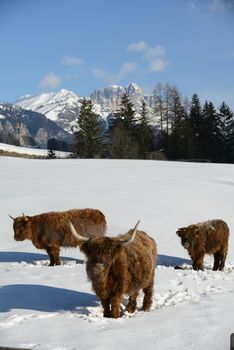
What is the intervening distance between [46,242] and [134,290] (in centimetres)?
577

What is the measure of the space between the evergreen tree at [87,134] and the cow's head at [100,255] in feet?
152

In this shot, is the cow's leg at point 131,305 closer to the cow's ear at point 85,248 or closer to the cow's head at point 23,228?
the cow's ear at point 85,248

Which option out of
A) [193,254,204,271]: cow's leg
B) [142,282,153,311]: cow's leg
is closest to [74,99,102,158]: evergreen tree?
[193,254,204,271]: cow's leg

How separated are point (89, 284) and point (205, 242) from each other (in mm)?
4407

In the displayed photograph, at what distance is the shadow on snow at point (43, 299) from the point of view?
7.64 metres

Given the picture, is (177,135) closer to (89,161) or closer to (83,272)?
(89,161)

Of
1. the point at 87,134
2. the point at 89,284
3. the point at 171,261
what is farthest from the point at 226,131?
the point at 89,284

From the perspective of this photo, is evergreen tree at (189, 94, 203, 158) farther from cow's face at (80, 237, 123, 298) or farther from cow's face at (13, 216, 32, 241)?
cow's face at (80, 237, 123, 298)

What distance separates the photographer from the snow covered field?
5863mm

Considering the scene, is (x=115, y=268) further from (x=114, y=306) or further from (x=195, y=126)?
(x=195, y=126)

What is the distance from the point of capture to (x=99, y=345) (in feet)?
18.1

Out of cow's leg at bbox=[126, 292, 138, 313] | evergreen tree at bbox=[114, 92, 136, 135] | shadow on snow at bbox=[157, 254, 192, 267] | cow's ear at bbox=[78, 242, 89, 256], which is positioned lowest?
shadow on snow at bbox=[157, 254, 192, 267]

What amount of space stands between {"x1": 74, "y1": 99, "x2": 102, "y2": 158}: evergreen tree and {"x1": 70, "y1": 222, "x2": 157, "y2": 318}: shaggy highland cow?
150 ft

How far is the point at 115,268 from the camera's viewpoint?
692 centimetres
